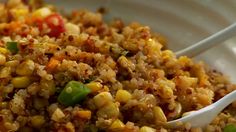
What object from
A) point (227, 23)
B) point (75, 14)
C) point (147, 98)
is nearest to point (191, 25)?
point (227, 23)

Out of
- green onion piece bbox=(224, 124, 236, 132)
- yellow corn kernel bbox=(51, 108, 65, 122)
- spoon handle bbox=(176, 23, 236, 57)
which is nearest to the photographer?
yellow corn kernel bbox=(51, 108, 65, 122)

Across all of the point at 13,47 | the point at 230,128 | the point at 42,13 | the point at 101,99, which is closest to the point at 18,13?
the point at 42,13

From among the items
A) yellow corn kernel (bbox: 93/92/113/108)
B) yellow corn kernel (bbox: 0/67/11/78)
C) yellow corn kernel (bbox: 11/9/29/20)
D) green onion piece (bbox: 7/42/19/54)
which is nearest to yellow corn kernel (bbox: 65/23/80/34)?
yellow corn kernel (bbox: 11/9/29/20)

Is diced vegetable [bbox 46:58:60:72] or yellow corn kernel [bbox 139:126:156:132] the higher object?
diced vegetable [bbox 46:58:60:72]

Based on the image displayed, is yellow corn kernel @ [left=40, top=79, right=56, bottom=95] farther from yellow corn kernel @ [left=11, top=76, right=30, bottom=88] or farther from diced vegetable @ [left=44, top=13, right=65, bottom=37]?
diced vegetable @ [left=44, top=13, right=65, bottom=37]

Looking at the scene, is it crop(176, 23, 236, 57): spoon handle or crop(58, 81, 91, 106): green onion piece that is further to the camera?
crop(176, 23, 236, 57): spoon handle

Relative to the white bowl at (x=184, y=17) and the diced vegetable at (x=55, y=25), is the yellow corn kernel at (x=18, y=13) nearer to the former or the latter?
the diced vegetable at (x=55, y=25)

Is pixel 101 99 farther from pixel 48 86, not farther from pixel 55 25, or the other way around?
pixel 55 25
